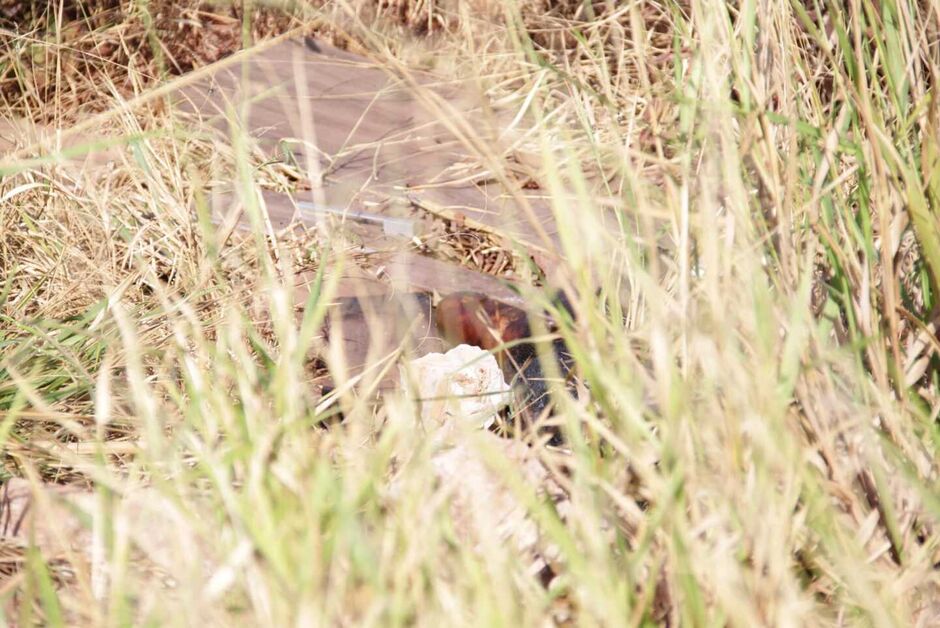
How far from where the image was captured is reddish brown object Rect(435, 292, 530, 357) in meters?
2.21

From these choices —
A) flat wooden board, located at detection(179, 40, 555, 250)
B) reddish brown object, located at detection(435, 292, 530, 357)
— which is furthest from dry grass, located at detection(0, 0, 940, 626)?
flat wooden board, located at detection(179, 40, 555, 250)

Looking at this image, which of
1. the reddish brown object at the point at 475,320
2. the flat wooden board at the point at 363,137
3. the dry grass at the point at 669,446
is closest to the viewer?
the dry grass at the point at 669,446

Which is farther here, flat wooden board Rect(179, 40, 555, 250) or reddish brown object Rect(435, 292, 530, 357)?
flat wooden board Rect(179, 40, 555, 250)

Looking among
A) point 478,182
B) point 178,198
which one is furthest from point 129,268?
point 478,182

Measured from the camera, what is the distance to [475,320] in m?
2.25

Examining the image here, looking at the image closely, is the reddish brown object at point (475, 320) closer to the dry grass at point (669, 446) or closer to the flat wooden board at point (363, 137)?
the flat wooden board at point (363, 137)

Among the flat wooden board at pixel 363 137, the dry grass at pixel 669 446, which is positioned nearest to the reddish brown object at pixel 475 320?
the flat wooden board at pixel 363 137

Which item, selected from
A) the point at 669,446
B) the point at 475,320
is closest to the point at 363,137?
the point at 475,320

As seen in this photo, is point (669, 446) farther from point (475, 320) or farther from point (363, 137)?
point (363, 137)

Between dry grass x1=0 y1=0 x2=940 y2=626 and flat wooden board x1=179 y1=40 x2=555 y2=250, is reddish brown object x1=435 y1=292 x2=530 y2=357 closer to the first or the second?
flat wooden board x1=179 y1=40 x2=555 y2=250

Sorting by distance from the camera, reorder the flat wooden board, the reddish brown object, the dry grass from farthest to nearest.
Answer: the flat wooden board
the reddish brown object
the dry grass

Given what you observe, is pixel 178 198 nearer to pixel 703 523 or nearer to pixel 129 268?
pixel 129 268

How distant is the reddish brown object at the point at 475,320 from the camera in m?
2.21

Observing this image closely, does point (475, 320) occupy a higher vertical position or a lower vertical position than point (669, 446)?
lower
